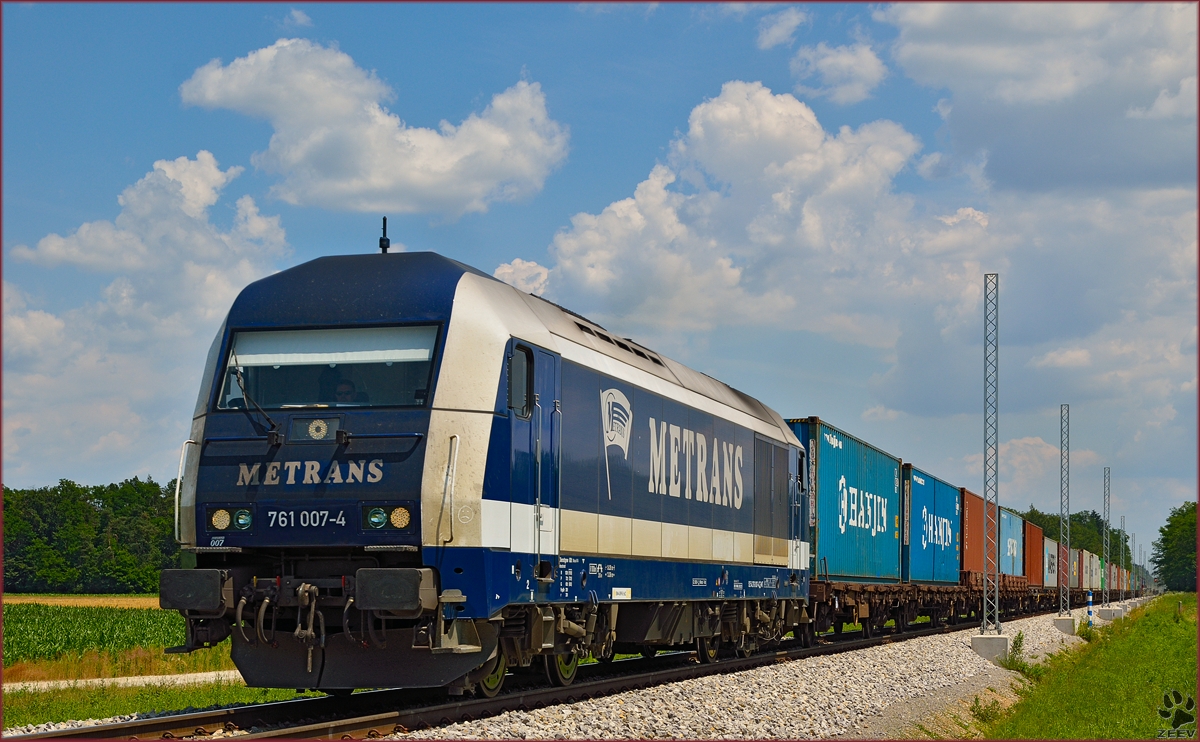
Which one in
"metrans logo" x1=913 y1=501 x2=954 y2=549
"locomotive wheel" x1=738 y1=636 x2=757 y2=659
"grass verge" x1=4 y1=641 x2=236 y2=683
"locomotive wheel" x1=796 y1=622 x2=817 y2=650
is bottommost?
"grass verge" x1=4 y1=641 x2=236 y2=683

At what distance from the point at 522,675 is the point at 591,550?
199 cm

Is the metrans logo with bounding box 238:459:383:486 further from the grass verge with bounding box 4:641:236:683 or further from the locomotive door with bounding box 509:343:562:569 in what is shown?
the grass verge with bounding box 4:641:236:683

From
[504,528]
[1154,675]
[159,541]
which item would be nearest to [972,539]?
[1154,675]

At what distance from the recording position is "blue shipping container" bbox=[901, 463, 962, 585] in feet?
114

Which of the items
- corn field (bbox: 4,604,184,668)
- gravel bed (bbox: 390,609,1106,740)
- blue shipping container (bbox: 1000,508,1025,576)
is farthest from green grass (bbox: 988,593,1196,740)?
corn field (bbox: 4,604,184,668)

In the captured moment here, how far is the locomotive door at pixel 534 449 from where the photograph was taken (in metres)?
12.5

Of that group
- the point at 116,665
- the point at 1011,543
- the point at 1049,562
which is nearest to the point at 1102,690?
the point at 116,665

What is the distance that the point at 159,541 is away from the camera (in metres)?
115

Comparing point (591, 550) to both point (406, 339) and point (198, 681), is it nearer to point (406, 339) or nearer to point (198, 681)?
point (406, 339)

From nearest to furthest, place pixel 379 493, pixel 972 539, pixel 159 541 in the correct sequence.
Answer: pixel 379 493 → pixel 972 539 → pixel 159 541

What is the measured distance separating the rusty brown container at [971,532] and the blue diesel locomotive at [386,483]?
31236mm

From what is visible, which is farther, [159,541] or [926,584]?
[159,541]

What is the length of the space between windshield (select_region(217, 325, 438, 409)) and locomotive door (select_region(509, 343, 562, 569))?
104 centimetres

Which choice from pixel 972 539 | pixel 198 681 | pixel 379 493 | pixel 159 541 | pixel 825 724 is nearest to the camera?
pixel 379 493
